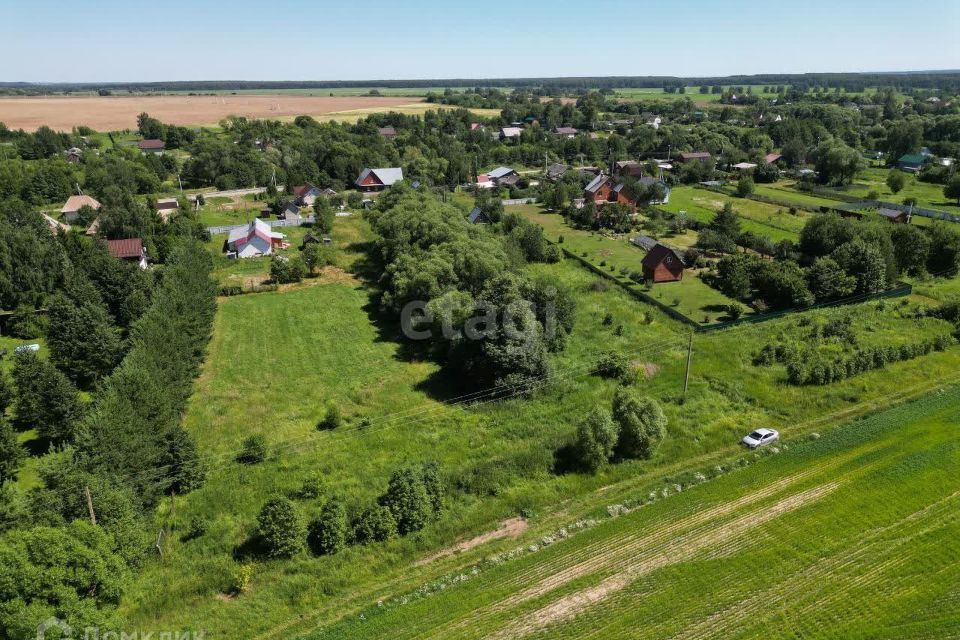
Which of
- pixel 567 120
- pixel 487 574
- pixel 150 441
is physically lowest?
pixel 487 574

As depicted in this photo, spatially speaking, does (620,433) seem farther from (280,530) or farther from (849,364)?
(849,364)

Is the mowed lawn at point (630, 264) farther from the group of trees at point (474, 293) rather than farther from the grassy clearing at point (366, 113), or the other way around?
the grassy clearing at point (366, 113)

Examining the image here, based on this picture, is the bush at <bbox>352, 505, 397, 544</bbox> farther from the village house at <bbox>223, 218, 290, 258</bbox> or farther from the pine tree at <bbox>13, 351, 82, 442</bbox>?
the village house at <bbox>223, 218, 290, 258</bbox>

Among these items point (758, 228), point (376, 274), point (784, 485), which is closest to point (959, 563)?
point (784, 485)

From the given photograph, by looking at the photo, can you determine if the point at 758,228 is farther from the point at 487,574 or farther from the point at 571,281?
the point at 487,574

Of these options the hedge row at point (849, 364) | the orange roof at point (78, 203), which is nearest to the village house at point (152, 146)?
the orange roof at point (78, 203)

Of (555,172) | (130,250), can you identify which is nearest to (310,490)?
(130,250)

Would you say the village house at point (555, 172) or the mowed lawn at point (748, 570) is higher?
Answer: the village house at point (555, 172)
